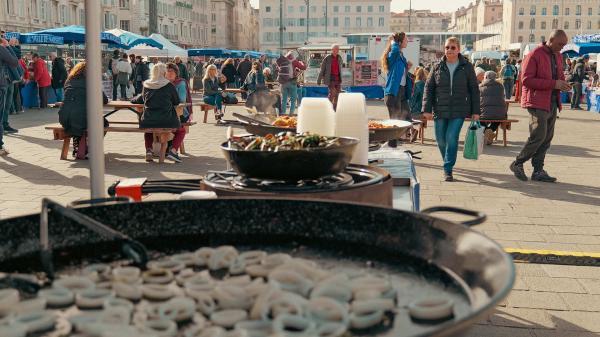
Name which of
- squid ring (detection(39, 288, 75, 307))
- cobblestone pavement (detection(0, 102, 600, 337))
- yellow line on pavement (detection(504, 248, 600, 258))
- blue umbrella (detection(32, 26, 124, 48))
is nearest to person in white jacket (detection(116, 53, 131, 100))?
blue umbrella (detection(32, 26, 124, 48))

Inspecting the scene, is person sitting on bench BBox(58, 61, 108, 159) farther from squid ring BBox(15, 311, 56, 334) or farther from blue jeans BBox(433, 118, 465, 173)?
squid ring BBox(15, 311, 56, 334)

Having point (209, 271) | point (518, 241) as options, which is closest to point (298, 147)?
point (209, 271)

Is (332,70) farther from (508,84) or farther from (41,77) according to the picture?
(41,77)

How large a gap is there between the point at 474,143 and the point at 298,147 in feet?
22.2

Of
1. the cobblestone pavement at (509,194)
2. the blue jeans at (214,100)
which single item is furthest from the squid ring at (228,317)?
the blue jeans at (214,100)

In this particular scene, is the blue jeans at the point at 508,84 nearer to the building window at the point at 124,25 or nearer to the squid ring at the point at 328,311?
the squid ring at the point at 328,311

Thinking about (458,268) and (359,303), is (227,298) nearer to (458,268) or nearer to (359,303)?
(359,303)

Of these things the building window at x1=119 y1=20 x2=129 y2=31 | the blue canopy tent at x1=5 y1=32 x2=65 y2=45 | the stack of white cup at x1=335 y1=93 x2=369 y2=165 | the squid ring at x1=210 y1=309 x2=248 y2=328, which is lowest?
the squid ring at x1=210 y1=309 x2=248 y2=328

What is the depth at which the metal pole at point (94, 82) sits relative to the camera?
8.98 feet

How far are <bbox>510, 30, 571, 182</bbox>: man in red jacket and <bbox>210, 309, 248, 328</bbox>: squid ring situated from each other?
22.4ft

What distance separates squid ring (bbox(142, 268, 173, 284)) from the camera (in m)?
1.70

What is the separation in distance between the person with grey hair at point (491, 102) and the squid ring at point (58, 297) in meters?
10.8

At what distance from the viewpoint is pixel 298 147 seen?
2463 mm

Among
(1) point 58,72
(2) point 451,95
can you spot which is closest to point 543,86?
(2) point 451,95
